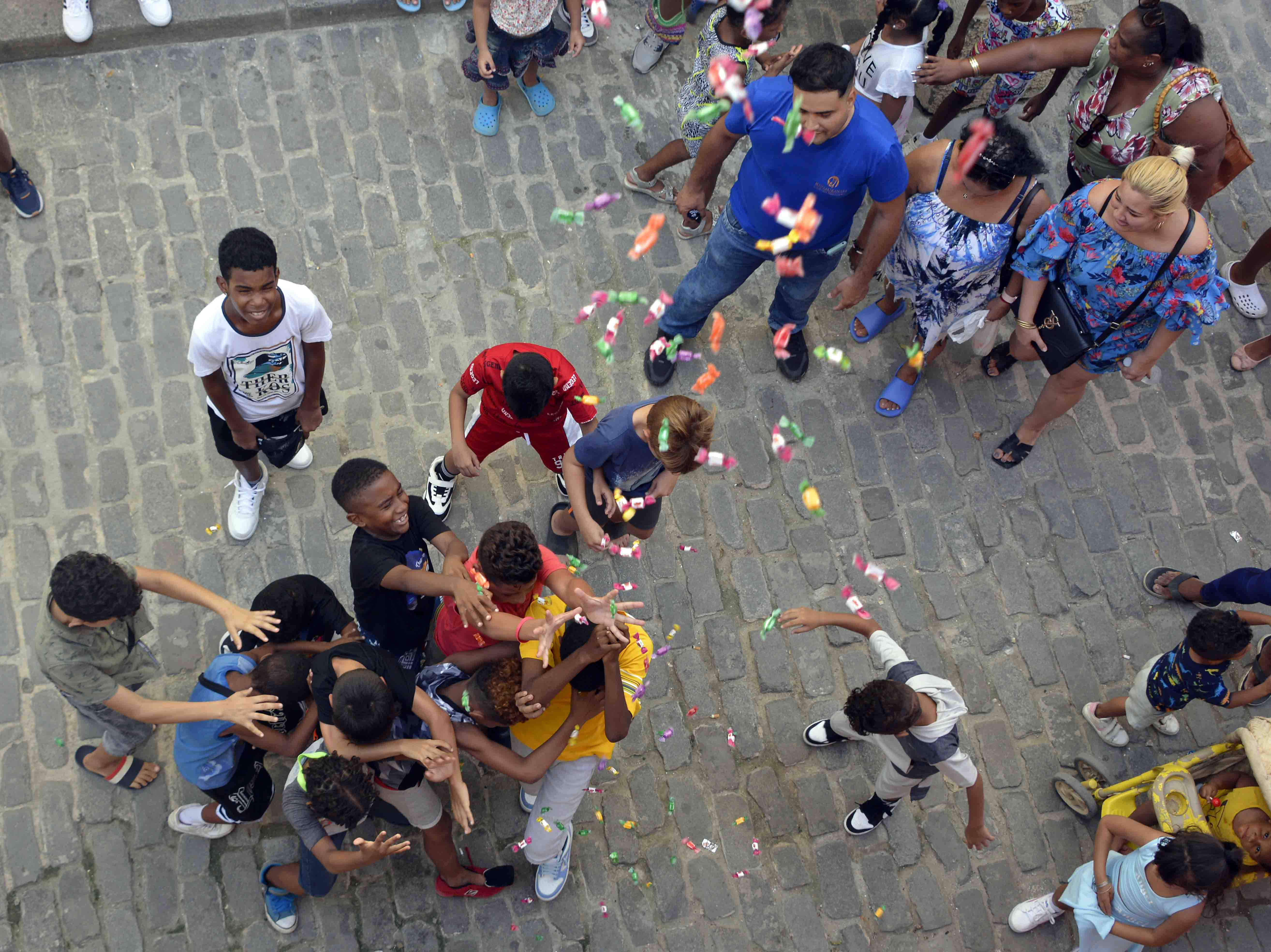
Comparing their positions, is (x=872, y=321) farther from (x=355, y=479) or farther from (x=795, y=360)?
(x=355, y=479)

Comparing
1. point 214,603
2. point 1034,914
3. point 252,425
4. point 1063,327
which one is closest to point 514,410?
point 252,425

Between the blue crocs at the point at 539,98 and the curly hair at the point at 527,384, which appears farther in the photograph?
the blue crocs at the point at 539,98

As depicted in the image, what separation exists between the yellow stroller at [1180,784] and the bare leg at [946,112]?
411 centimetres

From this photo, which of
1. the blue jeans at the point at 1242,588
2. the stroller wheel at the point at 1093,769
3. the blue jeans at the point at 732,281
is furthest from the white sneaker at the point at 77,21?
the blue jeans at the point at 1242,588

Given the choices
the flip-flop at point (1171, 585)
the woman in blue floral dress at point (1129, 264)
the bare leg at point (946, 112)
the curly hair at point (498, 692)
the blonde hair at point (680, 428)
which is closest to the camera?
the curly hair at point (498, 692)

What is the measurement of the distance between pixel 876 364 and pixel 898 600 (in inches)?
61.1

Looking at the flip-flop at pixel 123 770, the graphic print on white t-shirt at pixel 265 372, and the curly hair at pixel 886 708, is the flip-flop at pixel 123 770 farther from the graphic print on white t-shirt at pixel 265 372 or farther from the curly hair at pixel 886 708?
the curly hair at pixel 886 708

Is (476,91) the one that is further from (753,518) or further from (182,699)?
(182,699)

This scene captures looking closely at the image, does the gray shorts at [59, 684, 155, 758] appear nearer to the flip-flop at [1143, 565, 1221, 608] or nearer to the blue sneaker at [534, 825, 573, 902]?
the blue sneaker at [534, 825, 573, 902]

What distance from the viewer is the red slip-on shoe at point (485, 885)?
439 cm

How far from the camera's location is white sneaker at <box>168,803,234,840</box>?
14.3 ft

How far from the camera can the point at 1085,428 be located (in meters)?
6.00

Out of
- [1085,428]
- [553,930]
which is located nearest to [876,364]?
[1085,428]

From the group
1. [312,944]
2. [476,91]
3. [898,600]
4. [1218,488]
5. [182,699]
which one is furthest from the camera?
[476,91]
